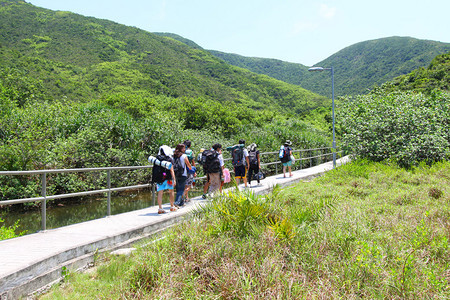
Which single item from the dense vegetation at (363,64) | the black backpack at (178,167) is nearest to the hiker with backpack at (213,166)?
the black backpack at (178,167)

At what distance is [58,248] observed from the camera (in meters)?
4.60

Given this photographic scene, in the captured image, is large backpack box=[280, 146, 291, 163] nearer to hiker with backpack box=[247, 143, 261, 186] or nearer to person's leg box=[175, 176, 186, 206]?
hiker with backpack box=[247, 143, 261, 186]

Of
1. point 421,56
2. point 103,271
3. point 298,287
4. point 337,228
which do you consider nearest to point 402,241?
point 337,228

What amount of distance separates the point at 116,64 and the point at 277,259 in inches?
3720

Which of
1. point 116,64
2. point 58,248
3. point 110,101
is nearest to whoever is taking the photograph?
point 58,248

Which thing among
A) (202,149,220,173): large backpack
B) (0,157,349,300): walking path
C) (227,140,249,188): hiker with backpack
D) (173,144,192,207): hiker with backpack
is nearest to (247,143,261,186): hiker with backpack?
(227,140,249,188): hiker with backpack

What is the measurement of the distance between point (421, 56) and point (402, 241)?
143834 mm

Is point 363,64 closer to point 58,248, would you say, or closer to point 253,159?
point 253,159

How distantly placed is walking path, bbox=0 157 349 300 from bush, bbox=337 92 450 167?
1240 cm

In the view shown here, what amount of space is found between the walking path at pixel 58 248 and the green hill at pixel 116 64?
177 feet

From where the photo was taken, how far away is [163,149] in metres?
7.48

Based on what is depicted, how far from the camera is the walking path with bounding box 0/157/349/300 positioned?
11.7 ft

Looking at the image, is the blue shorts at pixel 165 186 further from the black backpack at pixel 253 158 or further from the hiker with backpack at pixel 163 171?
the black backpack at pixel 253 158

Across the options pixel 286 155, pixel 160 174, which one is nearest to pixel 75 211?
pixel 160 174
